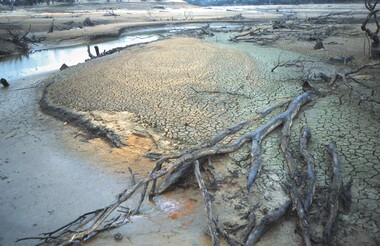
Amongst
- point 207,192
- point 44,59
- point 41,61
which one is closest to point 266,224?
point 207,192

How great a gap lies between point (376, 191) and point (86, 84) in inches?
311

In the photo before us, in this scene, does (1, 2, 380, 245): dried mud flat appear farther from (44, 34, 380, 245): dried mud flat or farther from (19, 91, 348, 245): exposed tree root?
(19, 91, 348, 245): exposed tree root

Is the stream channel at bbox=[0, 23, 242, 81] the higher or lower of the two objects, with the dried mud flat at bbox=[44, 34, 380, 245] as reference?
higher

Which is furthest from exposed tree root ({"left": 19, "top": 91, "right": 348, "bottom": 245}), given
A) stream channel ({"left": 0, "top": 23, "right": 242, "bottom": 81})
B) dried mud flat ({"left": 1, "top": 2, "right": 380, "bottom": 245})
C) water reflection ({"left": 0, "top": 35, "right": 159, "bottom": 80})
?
water reflection ({"left": 0, "top": 35, "right": 159, "bottom": 80})

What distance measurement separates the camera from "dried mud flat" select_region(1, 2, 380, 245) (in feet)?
11.0

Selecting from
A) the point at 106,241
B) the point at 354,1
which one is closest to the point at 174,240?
the point at 106,241

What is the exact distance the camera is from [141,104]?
682cm

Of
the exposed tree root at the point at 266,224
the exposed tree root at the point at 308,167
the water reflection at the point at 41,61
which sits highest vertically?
the water reflection at the point at 41,61

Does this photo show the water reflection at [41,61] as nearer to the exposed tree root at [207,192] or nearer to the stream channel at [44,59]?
the stream channel at [44,59]

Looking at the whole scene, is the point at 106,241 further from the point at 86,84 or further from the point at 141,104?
the point at 86,84

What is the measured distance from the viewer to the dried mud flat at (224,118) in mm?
3340

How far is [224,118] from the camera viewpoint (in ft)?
19.2

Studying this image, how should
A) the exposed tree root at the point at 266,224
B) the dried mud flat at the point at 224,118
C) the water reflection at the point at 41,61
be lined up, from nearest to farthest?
the exposed tree root at the point at 266,224
the dried mud flat at the point at 224,118
the water reflection at the point at 41,61

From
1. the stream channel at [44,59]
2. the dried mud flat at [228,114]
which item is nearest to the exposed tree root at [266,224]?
the dried mud flat at [228,114]
